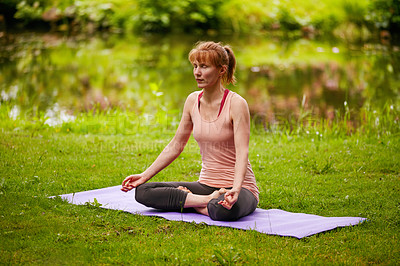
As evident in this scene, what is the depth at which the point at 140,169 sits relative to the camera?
5004mm

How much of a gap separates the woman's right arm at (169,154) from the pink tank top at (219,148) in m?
0.11

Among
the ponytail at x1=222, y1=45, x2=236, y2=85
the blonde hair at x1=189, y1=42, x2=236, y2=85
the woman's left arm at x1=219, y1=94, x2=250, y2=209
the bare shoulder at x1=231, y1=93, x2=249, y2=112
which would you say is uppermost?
the blonde hair at x1=189, y1=42, x2=236, y2=85

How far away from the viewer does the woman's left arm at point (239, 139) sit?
3.34 meters

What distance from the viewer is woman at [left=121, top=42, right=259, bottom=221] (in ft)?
11.6

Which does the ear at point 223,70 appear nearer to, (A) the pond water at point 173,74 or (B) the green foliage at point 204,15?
(A) the pond water at point 173,74

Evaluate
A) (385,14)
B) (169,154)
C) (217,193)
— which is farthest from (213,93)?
(385,14)

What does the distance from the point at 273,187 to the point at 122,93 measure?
21.6 ft

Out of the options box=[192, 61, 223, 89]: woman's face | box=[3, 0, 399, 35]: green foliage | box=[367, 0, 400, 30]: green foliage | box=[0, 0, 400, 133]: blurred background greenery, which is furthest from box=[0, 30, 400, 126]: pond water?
box=[192, 61, 223, 89]: woman's face

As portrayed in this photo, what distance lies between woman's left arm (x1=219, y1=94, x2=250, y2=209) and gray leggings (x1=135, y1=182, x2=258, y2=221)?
0.60 feet

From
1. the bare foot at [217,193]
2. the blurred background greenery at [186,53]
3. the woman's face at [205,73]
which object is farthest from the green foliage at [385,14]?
the bare foot at [217,193]

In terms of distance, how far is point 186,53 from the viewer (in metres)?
14.8

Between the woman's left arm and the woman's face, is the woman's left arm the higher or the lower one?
the lower one

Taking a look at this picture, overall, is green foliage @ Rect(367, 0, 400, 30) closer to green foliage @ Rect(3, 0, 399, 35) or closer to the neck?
green foliage @ Rect(3, 0, 399, 35)

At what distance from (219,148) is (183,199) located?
0.46m
